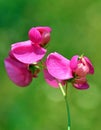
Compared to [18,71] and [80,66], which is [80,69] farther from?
[18,71]

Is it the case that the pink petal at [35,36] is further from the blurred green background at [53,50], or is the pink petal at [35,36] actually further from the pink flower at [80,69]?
the blurred green background at [53,50]

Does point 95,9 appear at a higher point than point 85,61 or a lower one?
lower

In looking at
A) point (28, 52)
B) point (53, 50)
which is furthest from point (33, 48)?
point (53, 50)

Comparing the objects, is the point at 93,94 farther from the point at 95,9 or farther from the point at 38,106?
the point at 95,9

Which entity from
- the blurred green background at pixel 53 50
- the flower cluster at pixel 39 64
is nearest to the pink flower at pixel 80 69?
the flower cluster at pixel 39 64

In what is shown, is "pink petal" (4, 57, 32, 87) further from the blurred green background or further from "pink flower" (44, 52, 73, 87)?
the blurred green background

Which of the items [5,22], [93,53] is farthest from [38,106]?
[5,22]
